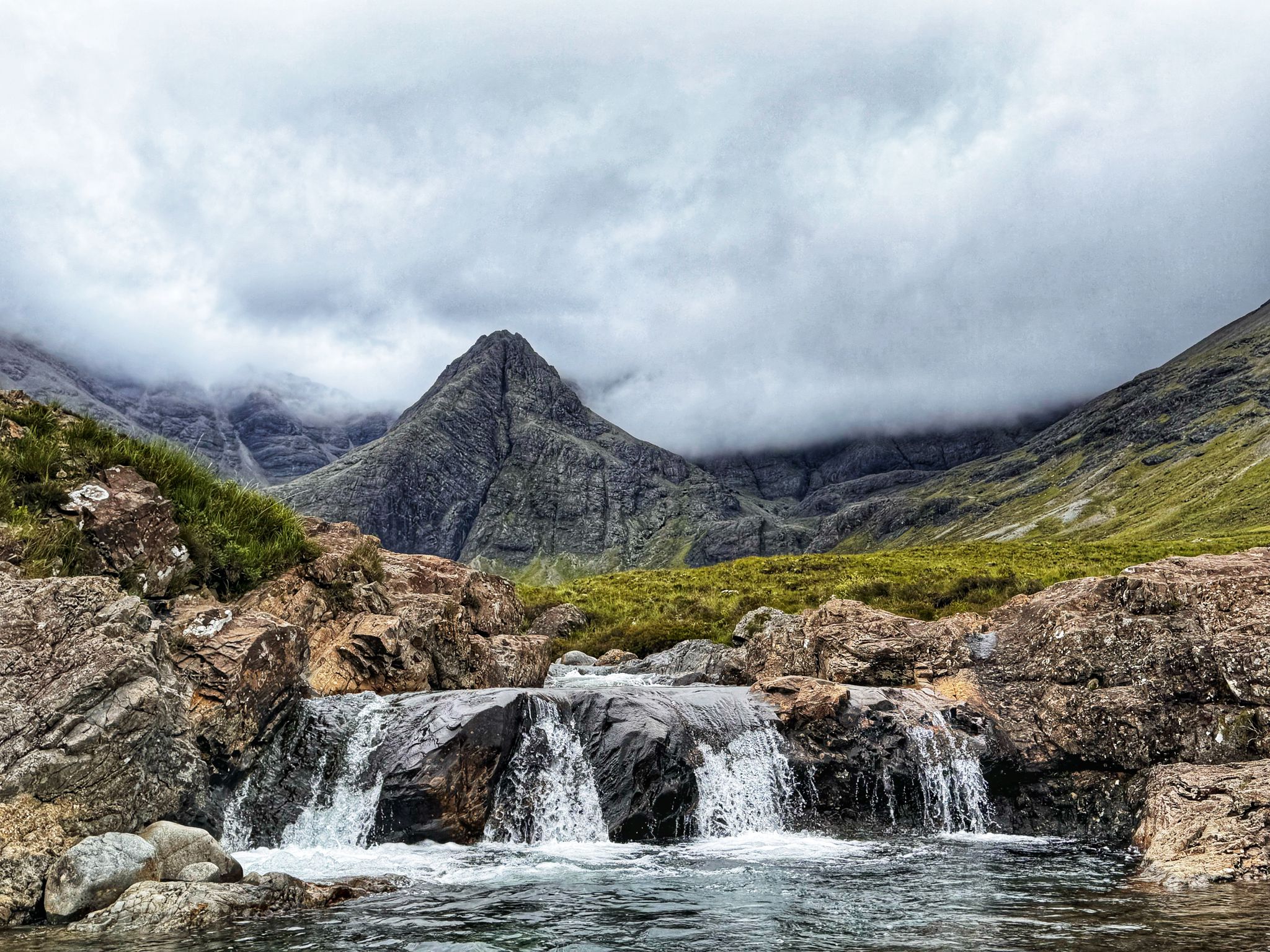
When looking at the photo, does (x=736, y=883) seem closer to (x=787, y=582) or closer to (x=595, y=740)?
(x=595, y=740)

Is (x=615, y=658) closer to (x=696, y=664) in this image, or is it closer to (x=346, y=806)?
(x=696, y=664)

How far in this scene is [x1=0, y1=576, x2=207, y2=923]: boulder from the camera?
1288cm

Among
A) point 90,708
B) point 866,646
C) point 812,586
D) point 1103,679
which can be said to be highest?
point 812,586

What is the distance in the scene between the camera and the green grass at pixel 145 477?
1864 centimetres

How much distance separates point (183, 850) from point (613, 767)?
10.8 metres

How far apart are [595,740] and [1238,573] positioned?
71.5 ft

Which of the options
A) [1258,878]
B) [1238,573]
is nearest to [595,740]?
[1258,878]

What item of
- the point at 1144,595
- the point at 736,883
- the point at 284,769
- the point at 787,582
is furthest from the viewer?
the point at 787,582

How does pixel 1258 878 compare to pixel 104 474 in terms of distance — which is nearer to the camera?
pixel 1258 878

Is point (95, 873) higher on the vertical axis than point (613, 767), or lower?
lower

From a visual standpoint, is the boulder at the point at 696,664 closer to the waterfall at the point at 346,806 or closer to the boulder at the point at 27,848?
the waterfall at the point at 346,806

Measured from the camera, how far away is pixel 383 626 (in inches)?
1012

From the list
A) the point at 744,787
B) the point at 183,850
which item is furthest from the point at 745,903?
the point at 183,850

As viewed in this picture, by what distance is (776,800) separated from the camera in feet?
70.2
